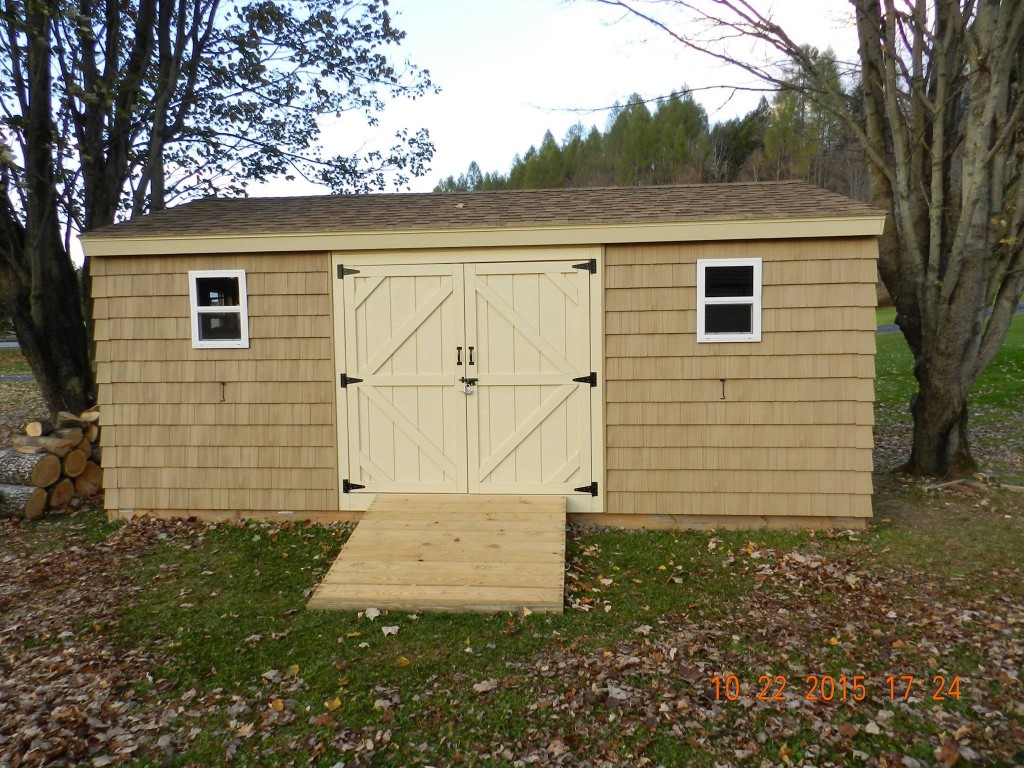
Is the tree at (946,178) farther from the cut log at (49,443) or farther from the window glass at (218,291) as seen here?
the cut log at (49,443)

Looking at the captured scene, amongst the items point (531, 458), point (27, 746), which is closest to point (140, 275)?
point (531, 458)

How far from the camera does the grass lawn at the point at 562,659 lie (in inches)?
130

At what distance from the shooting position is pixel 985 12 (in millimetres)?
6914

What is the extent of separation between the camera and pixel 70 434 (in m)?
7.45

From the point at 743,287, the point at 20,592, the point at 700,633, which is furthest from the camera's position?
the point at 743,287

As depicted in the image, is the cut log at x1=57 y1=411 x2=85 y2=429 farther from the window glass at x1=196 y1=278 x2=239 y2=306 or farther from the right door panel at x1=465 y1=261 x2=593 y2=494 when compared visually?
the right door panel at x1=465 y1=261 x2=593 y2=494

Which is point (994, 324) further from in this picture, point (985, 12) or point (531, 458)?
point (531, 458)

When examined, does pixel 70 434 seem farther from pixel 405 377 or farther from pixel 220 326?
pixel 405 377

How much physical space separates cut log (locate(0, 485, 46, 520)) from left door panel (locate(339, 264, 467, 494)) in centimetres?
313

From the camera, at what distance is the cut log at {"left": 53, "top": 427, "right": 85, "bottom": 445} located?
24.4 ft

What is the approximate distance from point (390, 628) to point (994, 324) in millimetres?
6726

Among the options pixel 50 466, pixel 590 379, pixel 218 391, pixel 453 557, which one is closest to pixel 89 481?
pixel 50 466

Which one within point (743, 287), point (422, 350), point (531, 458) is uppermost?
point (743, 287)
